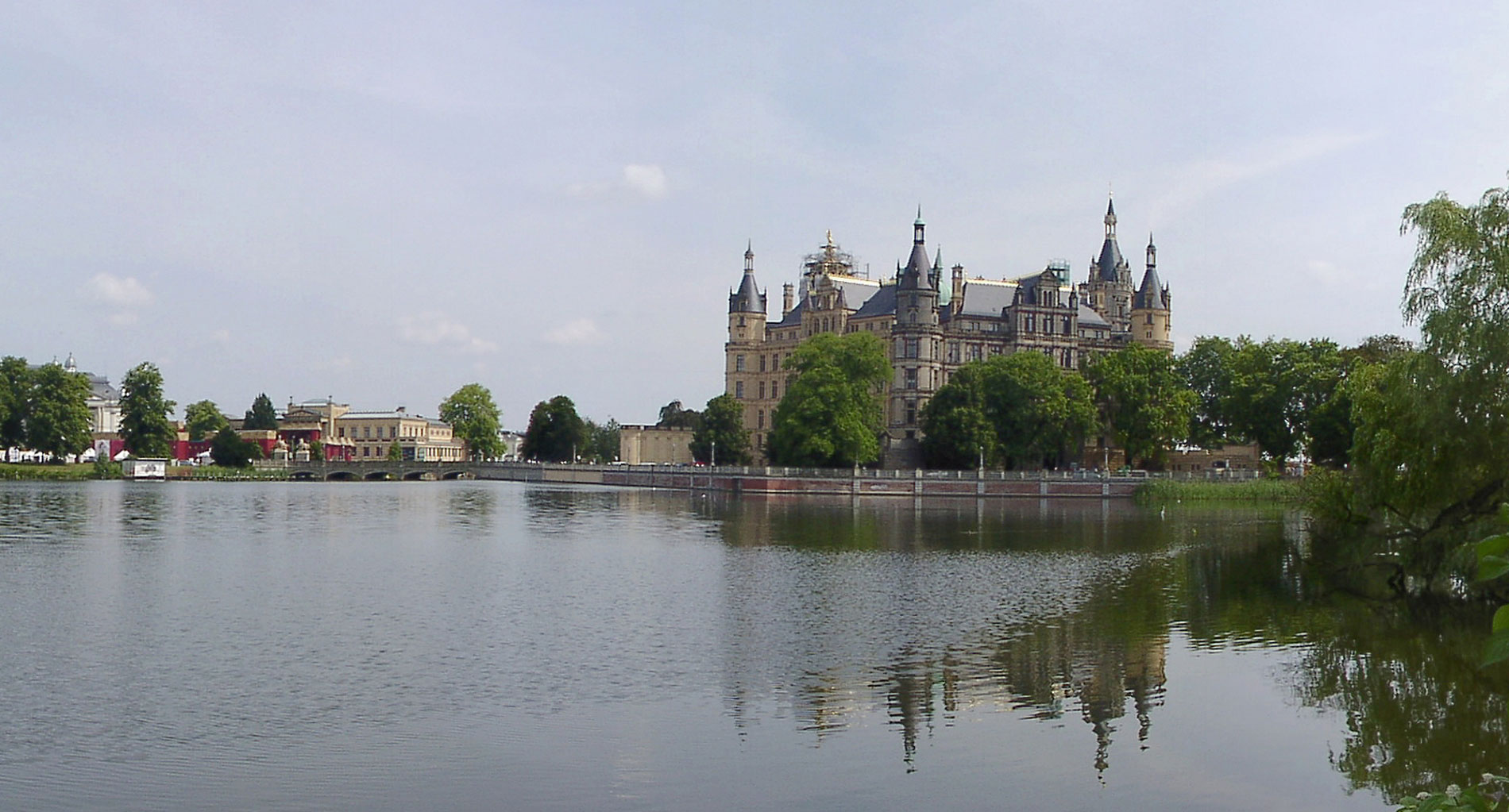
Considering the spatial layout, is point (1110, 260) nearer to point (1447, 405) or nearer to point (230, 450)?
point (230, 450)

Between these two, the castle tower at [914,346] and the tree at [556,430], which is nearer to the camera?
the castle tower at [914,346]

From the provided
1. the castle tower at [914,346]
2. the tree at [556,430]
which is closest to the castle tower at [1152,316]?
the castle tower at [914,346]

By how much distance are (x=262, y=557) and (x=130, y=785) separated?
26329mm

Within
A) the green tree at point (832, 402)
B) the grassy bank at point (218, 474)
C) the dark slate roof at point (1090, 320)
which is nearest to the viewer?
the green tree at point (832, 402)

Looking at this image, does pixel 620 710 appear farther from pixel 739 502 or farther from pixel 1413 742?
pixel 739 502

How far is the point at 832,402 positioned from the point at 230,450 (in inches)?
2725

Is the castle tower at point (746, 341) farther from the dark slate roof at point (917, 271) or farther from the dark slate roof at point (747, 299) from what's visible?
the dark slate roof at point (917, 271)

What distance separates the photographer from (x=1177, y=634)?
88.1 feet

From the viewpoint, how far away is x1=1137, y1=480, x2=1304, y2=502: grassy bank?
263 ft

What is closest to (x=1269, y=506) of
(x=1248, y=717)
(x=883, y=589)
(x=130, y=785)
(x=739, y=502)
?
(x=739, y=502)

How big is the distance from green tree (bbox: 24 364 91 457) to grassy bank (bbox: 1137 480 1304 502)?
265ft

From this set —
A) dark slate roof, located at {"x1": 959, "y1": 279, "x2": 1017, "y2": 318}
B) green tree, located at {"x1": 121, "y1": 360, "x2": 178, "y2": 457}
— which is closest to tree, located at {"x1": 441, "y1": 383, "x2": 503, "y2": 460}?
green tree, located at {"x1": 121, "y1": 360, "x2": 178, "y2": 457}

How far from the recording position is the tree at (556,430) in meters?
141

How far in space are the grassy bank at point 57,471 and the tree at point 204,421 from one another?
25071mm
